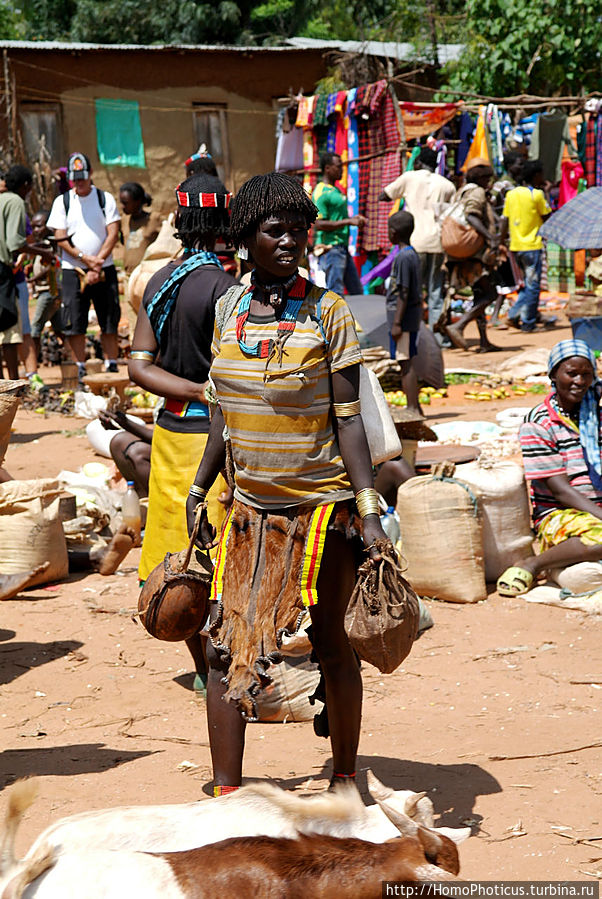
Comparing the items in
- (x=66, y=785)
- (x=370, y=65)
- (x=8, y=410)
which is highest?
(x=370, y=65)

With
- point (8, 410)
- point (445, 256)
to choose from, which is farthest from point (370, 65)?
point (8, 410)

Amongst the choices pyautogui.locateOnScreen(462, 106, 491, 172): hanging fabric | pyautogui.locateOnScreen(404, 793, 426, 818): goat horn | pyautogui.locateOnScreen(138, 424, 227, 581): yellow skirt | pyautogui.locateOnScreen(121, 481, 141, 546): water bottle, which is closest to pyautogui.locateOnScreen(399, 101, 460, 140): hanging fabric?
pyautogui.locateOnScreen(462, 106, 491, 172): hanging fabric

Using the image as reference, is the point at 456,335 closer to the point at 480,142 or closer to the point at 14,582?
the point at 480,142

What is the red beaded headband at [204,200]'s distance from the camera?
12.7 ft

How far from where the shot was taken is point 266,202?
2.83 m

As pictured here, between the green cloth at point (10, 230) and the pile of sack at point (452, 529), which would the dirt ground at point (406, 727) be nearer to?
the pile of sack at point (452, 529)

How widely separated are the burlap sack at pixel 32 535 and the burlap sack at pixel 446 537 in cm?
203

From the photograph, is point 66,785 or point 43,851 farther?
point 66,785

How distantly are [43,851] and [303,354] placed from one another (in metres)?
1.51

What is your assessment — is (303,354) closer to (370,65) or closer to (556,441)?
(556,441)

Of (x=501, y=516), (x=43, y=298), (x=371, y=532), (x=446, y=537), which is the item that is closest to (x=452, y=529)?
(x=446, y=537)

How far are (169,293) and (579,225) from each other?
23.6 feet

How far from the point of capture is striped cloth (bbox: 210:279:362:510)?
2.83m

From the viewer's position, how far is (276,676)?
4.11 metres
